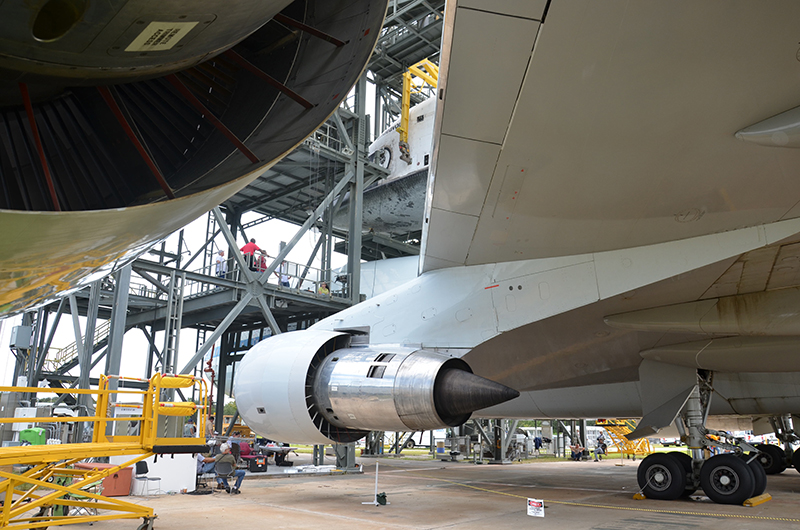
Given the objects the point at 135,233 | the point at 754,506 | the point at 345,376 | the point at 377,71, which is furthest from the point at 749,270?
the point at 377,71

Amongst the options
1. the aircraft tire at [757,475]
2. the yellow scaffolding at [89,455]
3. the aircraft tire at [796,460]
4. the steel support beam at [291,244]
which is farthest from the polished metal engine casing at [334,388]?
the aircraft tire at [796,460]

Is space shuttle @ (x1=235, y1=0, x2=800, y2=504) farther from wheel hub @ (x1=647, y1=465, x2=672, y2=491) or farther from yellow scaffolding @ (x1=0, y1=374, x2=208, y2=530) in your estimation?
yellow scaffolding @ (x1=0, y1=374, x2=208, y2=530)

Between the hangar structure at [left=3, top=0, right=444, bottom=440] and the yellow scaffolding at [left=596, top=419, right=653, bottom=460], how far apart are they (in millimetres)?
10060

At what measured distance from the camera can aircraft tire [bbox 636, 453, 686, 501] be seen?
787 centimetres

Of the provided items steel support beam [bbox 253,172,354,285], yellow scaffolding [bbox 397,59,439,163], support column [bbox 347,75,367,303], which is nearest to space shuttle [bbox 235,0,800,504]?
steel support beam [bbox 253,172,354,285]

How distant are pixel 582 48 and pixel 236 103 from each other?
7.37 feet

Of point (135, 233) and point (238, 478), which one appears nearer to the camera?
point (135, 233)

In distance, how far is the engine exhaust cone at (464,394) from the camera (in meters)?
5.76

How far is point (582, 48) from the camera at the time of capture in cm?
372

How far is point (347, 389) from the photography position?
6.43 meters

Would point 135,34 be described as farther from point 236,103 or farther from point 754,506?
point 754,506

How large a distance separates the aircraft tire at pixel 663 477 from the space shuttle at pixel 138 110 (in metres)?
7.32

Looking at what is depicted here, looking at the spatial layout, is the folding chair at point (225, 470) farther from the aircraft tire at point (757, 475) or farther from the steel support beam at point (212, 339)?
the aircraft tire at point (757, 475)

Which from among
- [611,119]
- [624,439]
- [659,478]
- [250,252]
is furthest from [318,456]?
→ [611,119]
